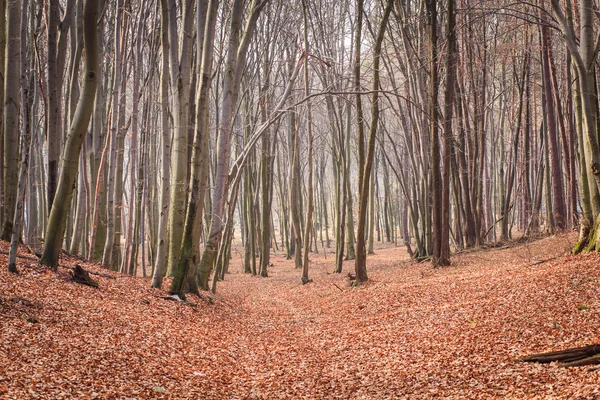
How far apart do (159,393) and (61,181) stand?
Answer: 192 inches

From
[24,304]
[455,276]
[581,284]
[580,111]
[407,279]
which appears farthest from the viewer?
[407,279]

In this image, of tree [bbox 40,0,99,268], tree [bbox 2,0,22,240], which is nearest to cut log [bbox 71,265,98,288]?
tree [bbox 40,0,99,268]

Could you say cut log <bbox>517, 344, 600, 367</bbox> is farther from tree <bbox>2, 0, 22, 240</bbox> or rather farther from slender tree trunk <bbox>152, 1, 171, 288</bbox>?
tree <bbox>2, 0, 22, 240</bbox>

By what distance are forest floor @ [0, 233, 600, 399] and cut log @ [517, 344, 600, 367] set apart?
0.36 feet

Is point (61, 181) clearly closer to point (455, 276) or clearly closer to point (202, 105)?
point (202, 105)

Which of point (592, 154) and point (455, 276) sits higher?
point (592, 154)

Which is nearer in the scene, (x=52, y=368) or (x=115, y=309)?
(x=52, y=368)

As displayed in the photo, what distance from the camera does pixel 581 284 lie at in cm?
705

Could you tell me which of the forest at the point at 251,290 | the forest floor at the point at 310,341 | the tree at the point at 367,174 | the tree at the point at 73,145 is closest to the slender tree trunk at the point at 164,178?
the forest at the point at 251,290

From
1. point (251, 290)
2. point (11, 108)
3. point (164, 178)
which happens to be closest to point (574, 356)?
point (164, 178)

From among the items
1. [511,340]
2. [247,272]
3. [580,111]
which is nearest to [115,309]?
[511,340]

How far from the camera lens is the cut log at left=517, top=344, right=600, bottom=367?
15.2 ft

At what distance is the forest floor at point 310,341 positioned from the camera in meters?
4.66

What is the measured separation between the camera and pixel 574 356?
15.7 ft
